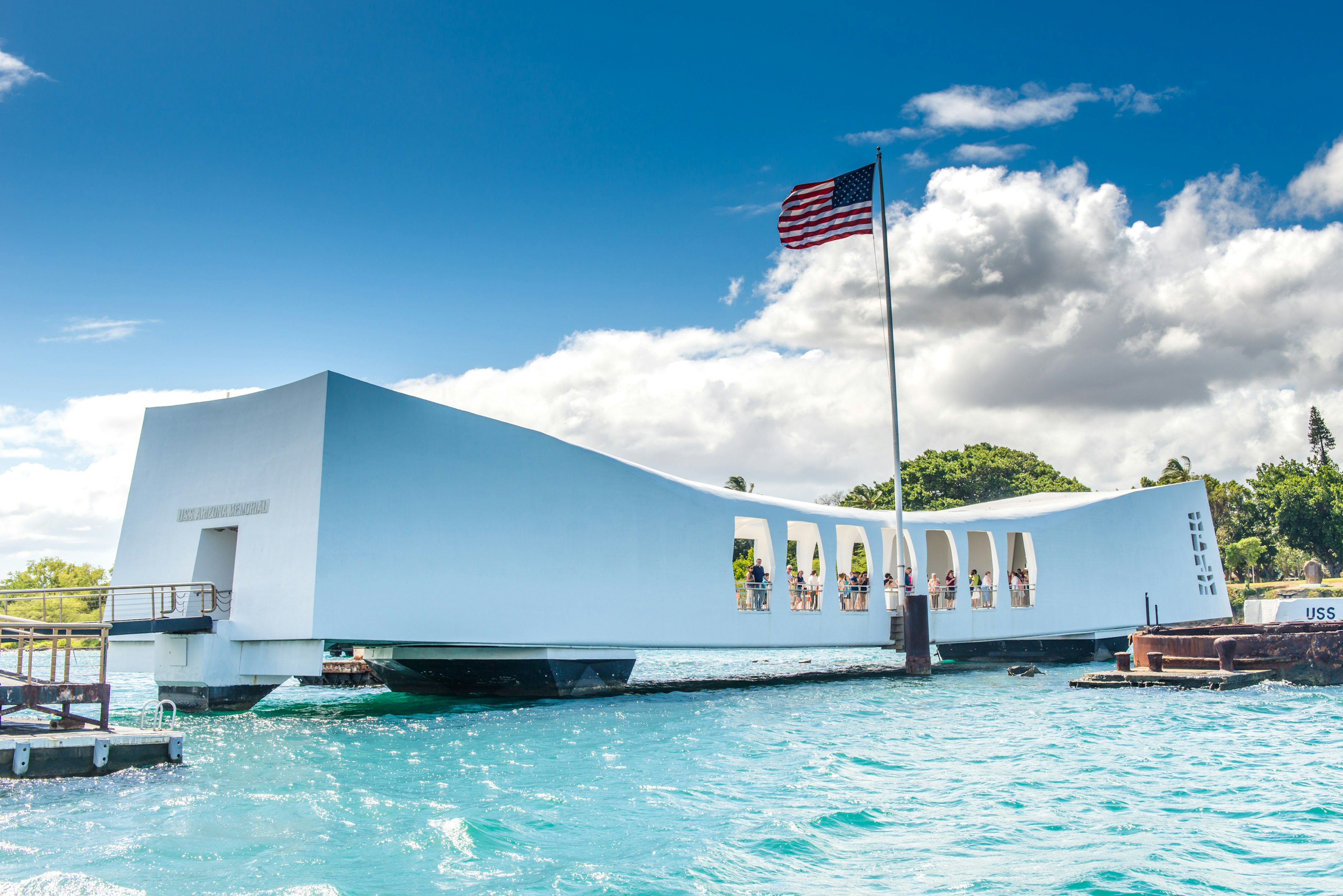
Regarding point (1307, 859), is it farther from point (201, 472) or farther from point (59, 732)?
point (201, 472)

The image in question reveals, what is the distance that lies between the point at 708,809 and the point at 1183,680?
14.6 meters

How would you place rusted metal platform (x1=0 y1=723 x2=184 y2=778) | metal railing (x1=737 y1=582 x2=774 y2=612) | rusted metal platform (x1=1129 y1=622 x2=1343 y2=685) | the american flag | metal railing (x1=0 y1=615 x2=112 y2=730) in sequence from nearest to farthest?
1. rusted metal platform (x1=0 y1=723 x2=184 y2=778)
2. metal railing (x1=0 y1=615 x2=112 y2=730)
3. rusted metal platform (x1=1129 y1=622 x2=1343 y2=685)
4. the american flag
5. metal railing (x1=737 y1=582 x2=774 y2=612)

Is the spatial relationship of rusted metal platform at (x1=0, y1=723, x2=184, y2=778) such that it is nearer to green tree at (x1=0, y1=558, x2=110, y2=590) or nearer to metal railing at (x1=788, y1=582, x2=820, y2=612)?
metal railing at (x1=788, y1=582, x2=820, y2=612)

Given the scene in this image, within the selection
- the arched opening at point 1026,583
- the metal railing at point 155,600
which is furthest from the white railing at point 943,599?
the metal railing at point 155,600

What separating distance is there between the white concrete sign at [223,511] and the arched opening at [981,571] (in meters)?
17.0

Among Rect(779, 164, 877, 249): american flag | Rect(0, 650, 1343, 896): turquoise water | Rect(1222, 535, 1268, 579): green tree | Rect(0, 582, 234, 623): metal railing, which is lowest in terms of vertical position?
Rect(0, 650, 1343, 896): turquoise water

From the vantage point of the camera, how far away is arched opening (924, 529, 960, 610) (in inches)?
1007

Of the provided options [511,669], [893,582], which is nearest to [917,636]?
[893,582]

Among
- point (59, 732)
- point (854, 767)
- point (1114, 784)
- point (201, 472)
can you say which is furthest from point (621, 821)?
point (201, 472)

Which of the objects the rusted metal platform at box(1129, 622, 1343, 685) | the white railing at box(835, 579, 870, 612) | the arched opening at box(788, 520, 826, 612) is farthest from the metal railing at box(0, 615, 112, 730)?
the rusted metal platform at box(1129, 622, 1343, 685)

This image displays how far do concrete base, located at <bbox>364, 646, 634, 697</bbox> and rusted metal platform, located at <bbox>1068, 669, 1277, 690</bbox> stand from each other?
9.51 meters

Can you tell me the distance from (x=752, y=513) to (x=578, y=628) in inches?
210

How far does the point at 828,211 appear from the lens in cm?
2114

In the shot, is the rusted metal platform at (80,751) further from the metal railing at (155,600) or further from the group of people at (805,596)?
the group of people at (805,596)
